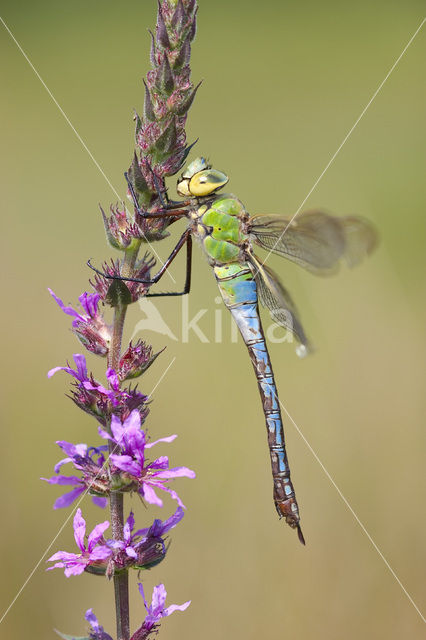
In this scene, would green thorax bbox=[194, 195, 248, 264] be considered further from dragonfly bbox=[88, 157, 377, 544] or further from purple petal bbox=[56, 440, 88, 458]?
purple petal bbox=[56, 440, 88, 458]

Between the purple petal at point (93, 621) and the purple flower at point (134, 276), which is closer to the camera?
the purple petal at point (93, 621)

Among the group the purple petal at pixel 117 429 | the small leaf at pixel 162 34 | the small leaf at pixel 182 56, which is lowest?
the purple petal at pixel 117 429

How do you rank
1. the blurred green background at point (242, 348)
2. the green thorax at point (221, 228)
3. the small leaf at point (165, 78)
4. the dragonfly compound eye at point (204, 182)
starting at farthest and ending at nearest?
the blurred green background at point (242, 348) → the green thorax at point (221, 228) → the dragonfly compound eye at point (204, 182) → the small leaf at point (165, 78)

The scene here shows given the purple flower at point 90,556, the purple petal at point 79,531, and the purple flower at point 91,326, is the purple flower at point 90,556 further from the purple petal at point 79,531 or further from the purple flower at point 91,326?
the purple flower at point 91,326

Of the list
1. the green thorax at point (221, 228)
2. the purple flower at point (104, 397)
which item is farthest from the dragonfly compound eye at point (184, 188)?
the purple flower at point (104, 397)

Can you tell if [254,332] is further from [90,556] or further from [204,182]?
[90,556]

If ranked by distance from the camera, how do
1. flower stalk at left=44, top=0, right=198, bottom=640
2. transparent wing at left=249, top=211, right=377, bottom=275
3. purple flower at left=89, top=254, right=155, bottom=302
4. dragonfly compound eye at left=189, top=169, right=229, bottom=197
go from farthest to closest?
transparent wing at left=249, top=211, right=377, bottom=275 < dragonfly compound eye at left=189, top=169, right=229, bottom=197 < purple flower at left=89, top=254, right=155, bottom=302 < flower stalk at left=44, top=0, right=198, bottom=640

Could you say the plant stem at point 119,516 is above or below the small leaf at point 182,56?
below

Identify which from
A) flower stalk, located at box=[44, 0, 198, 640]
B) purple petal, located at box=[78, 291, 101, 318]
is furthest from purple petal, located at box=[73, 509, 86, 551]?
purple petal, located at box=[78, 291, 101, 318]
